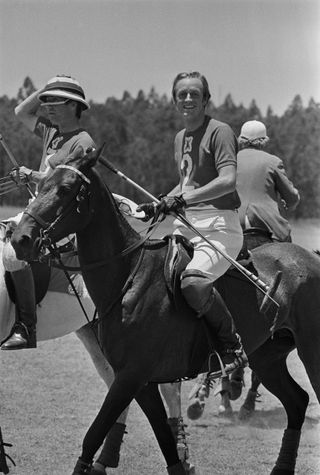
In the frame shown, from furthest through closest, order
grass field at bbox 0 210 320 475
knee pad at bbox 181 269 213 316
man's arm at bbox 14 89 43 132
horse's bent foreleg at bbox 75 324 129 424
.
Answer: man's arm at bbox 14 89 43 132 < horse's bent foreleg at bbox 75 324 129 424 < grass field at bbox 0 210 320 475 < knee pad at bbox 181 269 213 316

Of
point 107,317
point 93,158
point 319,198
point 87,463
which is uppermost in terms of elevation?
point 93,158

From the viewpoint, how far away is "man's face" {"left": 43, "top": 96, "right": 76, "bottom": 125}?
21.9 feet

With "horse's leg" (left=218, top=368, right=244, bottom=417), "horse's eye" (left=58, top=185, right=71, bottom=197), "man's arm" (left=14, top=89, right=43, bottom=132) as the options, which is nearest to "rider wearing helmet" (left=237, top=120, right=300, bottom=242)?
"horse's leg" (left=218, top=368, right=244, bottom=417)

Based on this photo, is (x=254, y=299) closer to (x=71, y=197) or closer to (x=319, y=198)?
(x=71, y=197)

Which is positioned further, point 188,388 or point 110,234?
point 188,388

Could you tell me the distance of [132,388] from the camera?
5594 millimetres

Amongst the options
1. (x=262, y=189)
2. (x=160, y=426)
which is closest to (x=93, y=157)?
(x=160, y=426)

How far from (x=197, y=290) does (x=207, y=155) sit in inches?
37.0

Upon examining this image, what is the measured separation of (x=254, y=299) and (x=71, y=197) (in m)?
1.79

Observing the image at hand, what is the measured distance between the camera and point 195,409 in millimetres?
8742

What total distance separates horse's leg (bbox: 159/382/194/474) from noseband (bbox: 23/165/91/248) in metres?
2.33

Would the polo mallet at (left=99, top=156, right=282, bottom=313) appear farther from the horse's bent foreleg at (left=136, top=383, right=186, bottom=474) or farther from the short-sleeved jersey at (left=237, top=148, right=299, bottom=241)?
the short-sleeved jersey at (left=237, top=148, right=299, bottom=241)

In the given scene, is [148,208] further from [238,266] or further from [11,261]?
[11,261]

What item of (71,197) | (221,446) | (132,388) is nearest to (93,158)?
(71,197)
